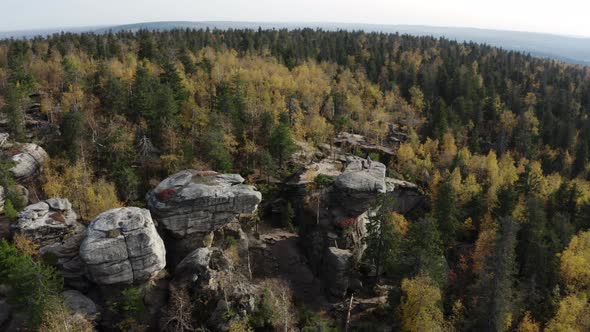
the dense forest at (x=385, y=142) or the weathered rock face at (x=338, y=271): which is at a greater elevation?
the dense forest at (x=385, y=142)

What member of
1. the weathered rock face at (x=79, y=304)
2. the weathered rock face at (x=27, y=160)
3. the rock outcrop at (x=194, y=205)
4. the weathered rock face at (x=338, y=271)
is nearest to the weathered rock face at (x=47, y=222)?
the weathered rock face at (x=79, y=304)

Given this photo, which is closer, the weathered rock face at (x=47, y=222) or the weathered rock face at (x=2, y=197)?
the weathered rock face at (x=47, y=222)

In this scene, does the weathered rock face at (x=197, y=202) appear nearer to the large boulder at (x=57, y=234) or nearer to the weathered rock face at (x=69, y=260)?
the large boulder at (x=57, y=234)

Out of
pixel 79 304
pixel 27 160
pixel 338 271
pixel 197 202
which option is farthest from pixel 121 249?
pixel 27 160

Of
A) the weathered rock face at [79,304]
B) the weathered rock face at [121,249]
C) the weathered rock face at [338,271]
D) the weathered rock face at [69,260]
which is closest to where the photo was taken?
the weathered rock face at [79,304]

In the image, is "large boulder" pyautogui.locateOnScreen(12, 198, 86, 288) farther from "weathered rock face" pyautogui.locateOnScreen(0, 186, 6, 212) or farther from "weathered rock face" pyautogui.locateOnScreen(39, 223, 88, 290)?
"weathered rock face" pyautogui.locateOnScreen(0, 186, 6, 212)

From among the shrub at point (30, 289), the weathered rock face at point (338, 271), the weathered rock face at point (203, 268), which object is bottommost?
the weathered rock face at point (338, 271)

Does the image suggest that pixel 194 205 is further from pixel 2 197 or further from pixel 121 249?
pixel 2 197
